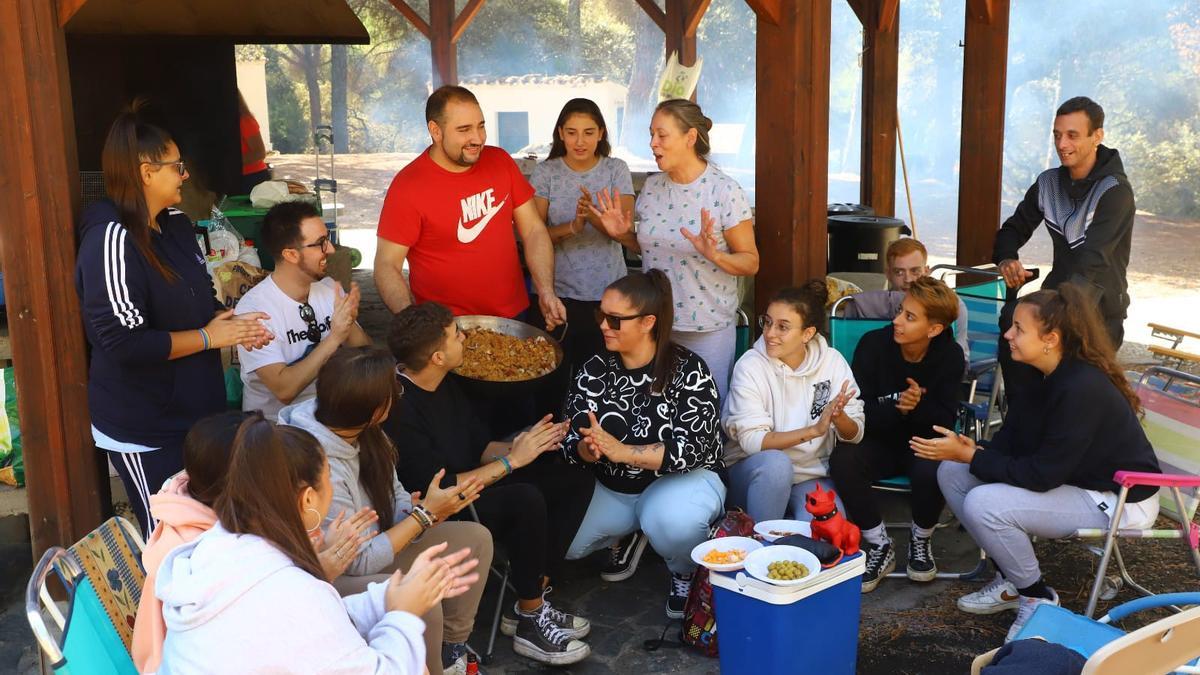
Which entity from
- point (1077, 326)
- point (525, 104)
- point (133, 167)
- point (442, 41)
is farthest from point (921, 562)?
point (525, 104)

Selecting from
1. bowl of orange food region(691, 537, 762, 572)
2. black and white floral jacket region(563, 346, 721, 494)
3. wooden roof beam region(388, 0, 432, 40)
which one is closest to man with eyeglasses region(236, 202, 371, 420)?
black and white floral jacket region(563, 346, 721, 494)

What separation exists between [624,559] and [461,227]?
136 cm

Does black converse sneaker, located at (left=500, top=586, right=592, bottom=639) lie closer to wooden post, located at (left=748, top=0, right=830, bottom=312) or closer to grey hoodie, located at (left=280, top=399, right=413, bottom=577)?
grey hoodie, located at (left=280, top=399, right=413, bottom=577)

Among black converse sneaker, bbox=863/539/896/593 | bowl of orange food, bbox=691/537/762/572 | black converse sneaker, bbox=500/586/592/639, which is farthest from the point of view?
black converse sneaker, bbox=863/539/896/593

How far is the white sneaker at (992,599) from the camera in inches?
149

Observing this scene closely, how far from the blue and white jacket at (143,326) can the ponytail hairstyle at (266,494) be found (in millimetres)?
1180

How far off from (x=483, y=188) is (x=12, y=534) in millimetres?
2170

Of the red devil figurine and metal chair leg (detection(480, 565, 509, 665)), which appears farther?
metal chair leg (detection(480, 565, 509, 665))

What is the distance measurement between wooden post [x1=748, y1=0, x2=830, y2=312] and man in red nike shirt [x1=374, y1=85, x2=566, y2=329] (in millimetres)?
956

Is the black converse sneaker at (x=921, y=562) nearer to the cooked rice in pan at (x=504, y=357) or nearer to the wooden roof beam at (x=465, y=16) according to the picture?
the cooked rice in pan at (x=504, y=357)

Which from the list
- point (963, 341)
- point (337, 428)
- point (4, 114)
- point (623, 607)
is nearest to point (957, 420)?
point (963, 341)

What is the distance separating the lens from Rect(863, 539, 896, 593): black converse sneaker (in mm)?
3996

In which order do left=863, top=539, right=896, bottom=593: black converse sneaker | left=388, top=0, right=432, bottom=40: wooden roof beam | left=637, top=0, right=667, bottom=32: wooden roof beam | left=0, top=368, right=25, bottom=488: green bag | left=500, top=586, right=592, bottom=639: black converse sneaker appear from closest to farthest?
left=500, top=586, right=592, bottom=639: black converse sneaker → left=863, top=539, right=896, bottom=593: black converse sneaker → left=0, top=368, right=25, bottom=488: green bag → left=637, top=0, right=667, bottom=32: wooden roof beam → left=388, top=0, right=432, bottom=40: wooden roof beam

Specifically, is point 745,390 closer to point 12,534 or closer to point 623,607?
point 623,607
